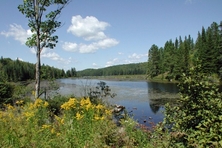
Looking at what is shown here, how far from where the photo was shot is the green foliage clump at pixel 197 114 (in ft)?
9.11

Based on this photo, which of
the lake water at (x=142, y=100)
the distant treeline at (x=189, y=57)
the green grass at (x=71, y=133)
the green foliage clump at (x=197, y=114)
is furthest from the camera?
the distant treeline at (x=189, y=57)

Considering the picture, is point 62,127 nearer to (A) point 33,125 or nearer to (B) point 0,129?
(A) point 33,125

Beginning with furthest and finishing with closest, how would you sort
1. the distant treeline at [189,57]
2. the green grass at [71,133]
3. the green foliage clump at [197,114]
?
1. the distant treeline at [189,57]
2. the green grass at [71,133]
3. the green foliage clump at [197,114]

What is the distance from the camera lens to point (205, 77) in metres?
3.18

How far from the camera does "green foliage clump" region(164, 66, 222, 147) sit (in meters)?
2.78

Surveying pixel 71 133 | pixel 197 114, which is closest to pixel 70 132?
pixel 71 133

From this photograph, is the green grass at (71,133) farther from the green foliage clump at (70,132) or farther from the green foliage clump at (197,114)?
the green foliage clump at (197,114)

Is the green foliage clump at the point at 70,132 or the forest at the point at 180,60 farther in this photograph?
the forest at the point at 180,60

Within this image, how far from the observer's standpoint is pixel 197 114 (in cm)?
305

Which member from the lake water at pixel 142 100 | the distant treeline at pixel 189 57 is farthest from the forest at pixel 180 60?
the lake water at pixel 142 100

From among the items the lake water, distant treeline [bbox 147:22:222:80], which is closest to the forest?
distant treeline [bbox 147:22:222:80]

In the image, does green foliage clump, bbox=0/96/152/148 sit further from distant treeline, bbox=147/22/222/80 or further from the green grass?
distant treeline, bbox=147/22/222/80

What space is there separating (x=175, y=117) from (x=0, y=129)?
395 cm

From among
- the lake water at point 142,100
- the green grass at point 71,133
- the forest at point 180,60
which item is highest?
the forest at point 180,60
